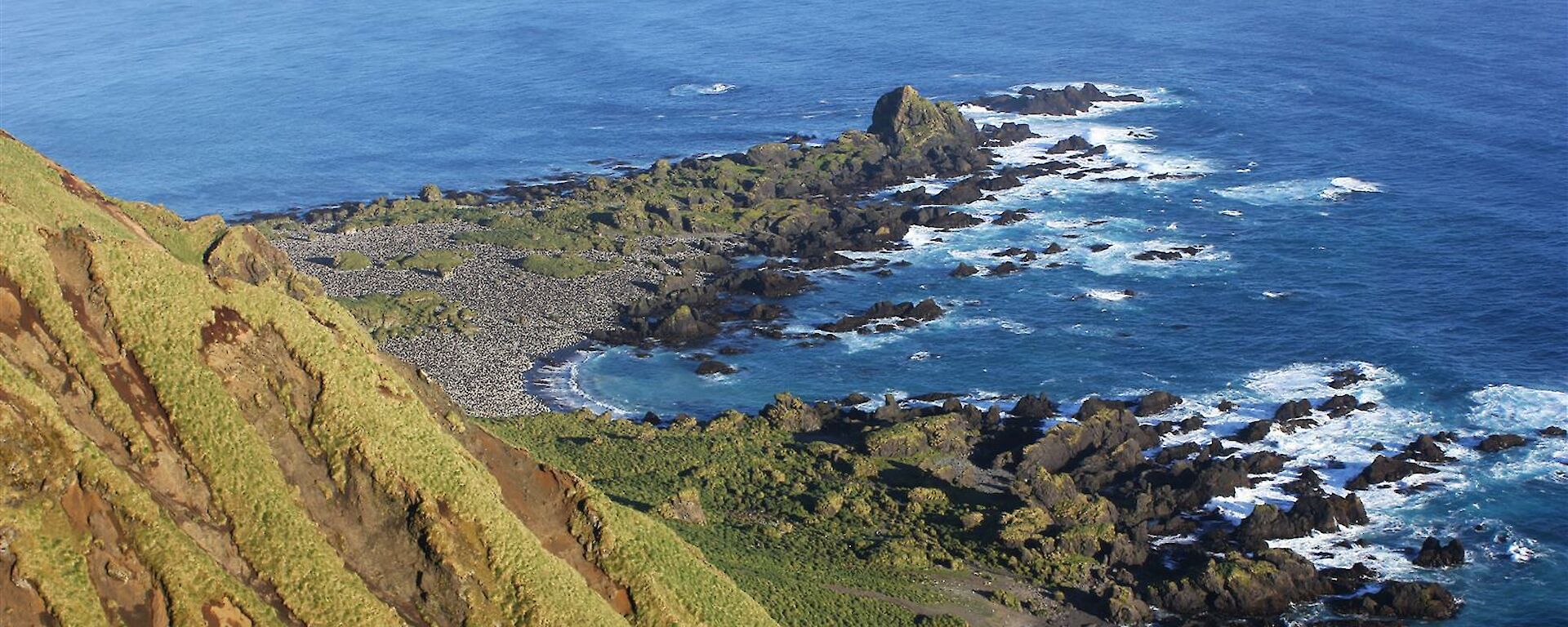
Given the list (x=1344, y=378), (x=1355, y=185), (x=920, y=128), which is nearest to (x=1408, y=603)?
(x=1344, y=378)

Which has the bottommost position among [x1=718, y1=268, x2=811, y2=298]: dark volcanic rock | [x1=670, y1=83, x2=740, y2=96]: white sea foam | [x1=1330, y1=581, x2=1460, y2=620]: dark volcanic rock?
[x1=670, y1=83, x2=740, y2=96]: white sea foam

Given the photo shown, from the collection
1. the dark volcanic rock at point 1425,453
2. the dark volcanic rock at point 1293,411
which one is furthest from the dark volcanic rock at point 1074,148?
the dark volcanic rock at point 1425,453

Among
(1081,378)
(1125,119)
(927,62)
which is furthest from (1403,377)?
(927,62)

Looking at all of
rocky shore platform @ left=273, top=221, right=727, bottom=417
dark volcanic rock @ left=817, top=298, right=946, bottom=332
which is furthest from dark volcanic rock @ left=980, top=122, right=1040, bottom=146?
dark volcanic rock @ left=817, top=298, right=946, bottom=332

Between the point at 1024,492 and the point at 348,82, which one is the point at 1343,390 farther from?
the point at 348,82

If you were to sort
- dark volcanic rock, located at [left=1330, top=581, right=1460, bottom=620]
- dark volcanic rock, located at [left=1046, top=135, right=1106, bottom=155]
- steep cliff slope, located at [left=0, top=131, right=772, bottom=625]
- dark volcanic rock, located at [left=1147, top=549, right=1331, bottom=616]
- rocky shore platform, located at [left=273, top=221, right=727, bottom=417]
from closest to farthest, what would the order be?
steep cliff slope, located at [left=0, top=131, right=772, bottom=625]
dark volcanic rock, located at [left=1330, top=581, right=1460, bottom=620]
dark volcanic rock, located at [left=1147, top=549, right=1331, bottom=616]
rocky shore platform, located at [left=273, top=221, right=727, bottom=417]
dark volcanic rock, located at [left=1046, top=135, right=1106, bottom=155]

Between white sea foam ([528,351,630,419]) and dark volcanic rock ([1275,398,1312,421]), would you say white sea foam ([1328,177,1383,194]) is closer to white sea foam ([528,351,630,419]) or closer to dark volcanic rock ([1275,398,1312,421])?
dark volcanic rock ([1275,398,1312,421])
